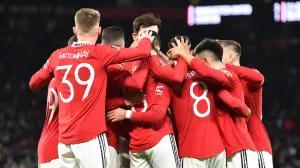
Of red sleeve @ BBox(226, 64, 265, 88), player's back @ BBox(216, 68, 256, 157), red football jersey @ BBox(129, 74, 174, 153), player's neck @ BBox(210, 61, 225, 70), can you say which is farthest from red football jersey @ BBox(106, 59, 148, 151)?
red sleeve @ BBox(226, 64, 265, 88)

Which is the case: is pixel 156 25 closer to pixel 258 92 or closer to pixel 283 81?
pixel 258 92

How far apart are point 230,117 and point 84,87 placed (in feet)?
4.75

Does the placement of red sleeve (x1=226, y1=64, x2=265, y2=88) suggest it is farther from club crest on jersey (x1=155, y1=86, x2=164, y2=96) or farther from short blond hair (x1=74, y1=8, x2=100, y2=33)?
short blond hair (x1=74, y1=8, x2=100, y2=33)

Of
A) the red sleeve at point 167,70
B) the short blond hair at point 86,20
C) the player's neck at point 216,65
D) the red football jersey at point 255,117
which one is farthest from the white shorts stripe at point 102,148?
the red football jersey at point 255,117

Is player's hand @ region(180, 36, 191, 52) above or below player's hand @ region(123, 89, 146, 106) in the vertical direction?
above

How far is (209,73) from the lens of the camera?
16.9ft

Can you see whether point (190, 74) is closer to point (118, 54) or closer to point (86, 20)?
point (118, 54)

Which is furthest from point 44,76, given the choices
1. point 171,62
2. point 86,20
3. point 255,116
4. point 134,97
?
point 255,116

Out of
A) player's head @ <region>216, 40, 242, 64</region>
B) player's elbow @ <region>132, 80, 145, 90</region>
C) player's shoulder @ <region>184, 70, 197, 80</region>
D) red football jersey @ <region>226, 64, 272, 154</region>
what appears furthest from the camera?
player's head @ <region>216, 40, 242, 64</region>

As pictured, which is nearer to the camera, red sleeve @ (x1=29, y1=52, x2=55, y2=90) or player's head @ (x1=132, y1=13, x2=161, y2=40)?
red sleeve @ (x1=29, y1=52, x2=55, y2=90)

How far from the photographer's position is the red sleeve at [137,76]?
5062 mm

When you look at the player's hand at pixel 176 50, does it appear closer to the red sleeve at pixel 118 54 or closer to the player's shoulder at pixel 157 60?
the player's shoulder at pixel 157 60

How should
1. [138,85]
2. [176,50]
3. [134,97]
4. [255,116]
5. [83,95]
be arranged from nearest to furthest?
A: [83,95], [138,85], [134,97], [176,50], [255,116]

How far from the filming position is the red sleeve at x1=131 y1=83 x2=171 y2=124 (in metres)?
5.14
